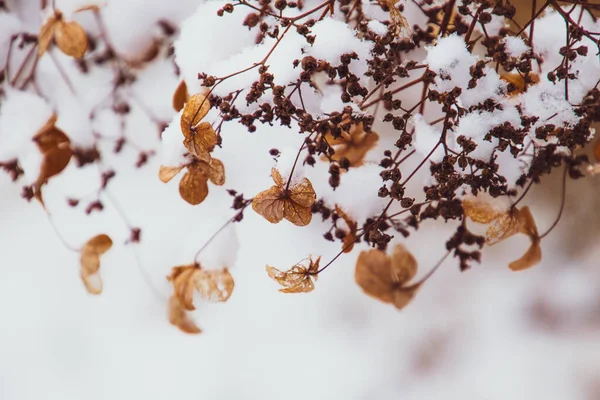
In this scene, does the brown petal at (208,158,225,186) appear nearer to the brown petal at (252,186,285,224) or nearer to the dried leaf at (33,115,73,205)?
the brown petal at (252,186,285,224)

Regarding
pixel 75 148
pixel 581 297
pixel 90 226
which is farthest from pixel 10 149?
pixel 581 297

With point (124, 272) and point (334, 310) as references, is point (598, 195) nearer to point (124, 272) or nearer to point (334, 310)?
point (334, 310)

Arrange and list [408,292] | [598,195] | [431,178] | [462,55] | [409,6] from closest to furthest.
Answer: [462,55] < [431,178] < [408,292] < [409,6] < [598,195]

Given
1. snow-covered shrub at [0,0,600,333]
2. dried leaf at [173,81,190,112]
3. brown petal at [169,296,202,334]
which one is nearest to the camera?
snow-covered shrub at [0,0,600,333]

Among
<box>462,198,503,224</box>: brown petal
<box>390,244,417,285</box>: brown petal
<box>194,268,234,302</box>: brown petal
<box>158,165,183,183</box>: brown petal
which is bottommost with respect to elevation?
<box>194,268,234,302</box>: brown petal

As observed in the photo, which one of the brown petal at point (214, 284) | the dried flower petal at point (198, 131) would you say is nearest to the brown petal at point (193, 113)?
the dried flower petal at point (198, 131)

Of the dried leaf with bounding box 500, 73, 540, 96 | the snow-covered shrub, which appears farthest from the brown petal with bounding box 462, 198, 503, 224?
the dried leaf with bounding box 500, 73, 540, 96

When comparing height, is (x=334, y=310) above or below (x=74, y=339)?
above

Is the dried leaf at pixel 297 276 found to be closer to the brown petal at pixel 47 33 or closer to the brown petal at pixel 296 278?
the brown petal at pixel 296 278
